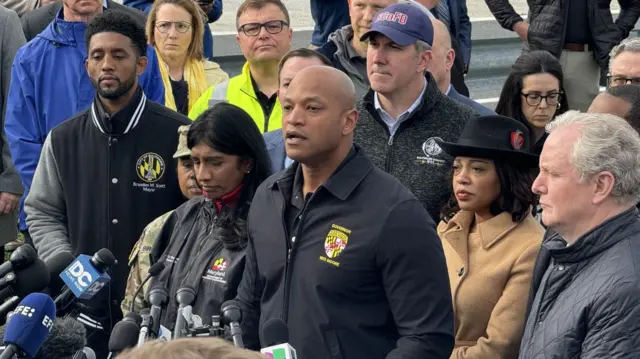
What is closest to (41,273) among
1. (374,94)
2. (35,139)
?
(374,94)

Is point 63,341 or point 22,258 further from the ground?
point 22,258

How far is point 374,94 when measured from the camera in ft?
20.7

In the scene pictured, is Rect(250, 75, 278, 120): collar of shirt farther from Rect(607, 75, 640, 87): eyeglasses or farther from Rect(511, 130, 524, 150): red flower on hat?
Rect(511, 130, 524, 150): red flower on hat

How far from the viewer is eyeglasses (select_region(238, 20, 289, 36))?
24.6 ft

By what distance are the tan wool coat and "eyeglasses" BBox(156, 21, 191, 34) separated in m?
3.33

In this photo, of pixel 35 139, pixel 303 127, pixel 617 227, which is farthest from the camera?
pixel 35 139

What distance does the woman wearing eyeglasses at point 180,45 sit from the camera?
830cm

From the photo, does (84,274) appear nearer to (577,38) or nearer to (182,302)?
(182,302)

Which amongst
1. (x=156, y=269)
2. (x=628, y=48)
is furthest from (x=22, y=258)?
(x=628, y=48)

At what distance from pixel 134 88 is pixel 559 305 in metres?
3.00

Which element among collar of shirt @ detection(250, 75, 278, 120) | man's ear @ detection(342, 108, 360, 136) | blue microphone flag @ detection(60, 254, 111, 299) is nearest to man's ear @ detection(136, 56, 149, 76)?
collar of shirt @ detection(250, 75, 278, 120)

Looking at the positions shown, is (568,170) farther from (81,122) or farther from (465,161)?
(81,122)

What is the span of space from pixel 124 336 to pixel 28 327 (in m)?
0.35

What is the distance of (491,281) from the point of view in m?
5.34
